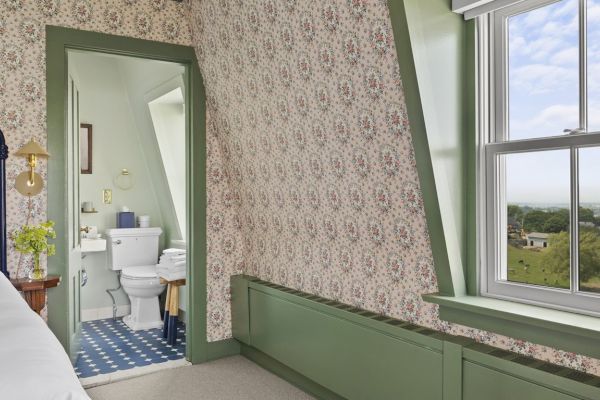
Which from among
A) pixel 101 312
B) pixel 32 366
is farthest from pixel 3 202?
pixel 101 312

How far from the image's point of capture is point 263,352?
3781mm

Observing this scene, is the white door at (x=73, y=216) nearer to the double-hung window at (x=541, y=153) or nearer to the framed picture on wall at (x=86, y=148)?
the framed picture on wall at (x=86, y=148)

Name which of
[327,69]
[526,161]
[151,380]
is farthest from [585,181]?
[151,380]

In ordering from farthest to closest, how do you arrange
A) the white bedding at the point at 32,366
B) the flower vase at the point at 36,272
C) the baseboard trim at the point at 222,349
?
1. the baseboard trim at the point at 222,349
2. the flower vase at the point at 36,272
3. the white bedding at the point at 32,366

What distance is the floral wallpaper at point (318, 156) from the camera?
2354mm

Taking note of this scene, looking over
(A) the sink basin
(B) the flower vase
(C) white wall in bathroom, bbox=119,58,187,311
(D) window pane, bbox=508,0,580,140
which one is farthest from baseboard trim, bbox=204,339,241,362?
(D) window pane, bbox=508,0,580,140

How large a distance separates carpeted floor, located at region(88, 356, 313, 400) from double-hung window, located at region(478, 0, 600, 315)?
66.2 inches

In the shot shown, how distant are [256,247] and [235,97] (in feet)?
3.65

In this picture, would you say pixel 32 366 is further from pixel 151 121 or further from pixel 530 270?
pixel 151 121

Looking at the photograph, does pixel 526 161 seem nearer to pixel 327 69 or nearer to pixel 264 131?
pixel 327 69

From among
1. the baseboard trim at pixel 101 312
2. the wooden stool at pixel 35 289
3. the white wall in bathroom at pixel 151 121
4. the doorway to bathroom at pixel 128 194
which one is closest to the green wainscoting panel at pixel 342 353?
the wooden stool at pixel 35 289

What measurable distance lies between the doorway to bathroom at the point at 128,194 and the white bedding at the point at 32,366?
3302 millimetres

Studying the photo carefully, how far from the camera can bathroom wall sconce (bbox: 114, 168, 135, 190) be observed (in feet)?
18.2

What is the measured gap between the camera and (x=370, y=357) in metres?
2.71
